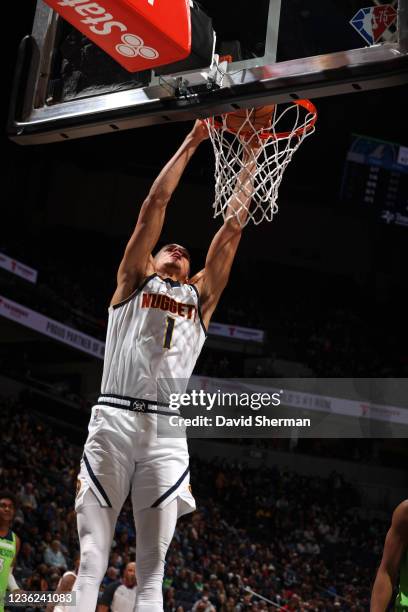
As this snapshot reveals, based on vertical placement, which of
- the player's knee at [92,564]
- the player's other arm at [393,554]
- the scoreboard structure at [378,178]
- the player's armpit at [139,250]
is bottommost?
the player's knee at [92,564]

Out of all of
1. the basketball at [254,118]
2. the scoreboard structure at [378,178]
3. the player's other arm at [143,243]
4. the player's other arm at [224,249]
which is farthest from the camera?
→ the scoreboard structure at [378,178]

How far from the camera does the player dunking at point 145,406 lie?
11.7 ft

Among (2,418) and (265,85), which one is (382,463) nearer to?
(2,418)

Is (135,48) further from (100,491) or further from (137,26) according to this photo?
(100,491)

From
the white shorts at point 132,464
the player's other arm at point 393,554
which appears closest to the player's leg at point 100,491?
the white shorts at point 132,464

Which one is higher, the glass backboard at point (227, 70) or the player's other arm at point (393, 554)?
the glass backboard at point (227, 70)

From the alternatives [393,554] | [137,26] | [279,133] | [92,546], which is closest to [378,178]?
[279,133]

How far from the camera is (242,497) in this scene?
62.8ft

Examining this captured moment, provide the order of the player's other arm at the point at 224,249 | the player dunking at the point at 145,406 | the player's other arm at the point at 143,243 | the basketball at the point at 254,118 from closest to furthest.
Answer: the player dunking at the point at 145,406
the player's other arm at the point at 143,243
the player's other arm at the point at 224,249
the basketball at the point at 254,118

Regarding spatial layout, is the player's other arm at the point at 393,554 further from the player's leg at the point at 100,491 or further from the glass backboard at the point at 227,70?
the glass backboard at the point at 227,70

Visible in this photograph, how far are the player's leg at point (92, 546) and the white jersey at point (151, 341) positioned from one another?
0.54 metres

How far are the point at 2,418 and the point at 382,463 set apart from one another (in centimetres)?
1082

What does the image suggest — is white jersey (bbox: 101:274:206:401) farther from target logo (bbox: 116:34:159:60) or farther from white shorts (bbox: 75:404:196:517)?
target logo (bbox: 116:34:159:60)

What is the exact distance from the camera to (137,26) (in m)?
3.56
